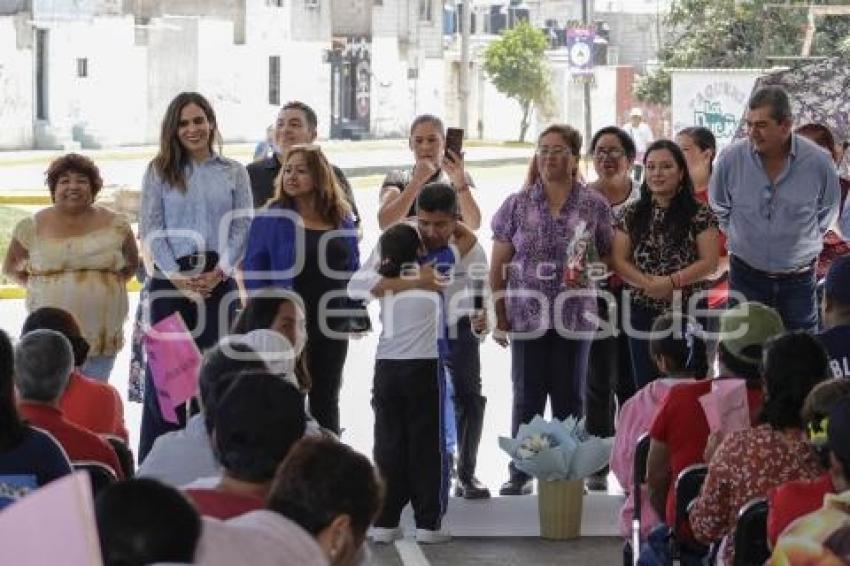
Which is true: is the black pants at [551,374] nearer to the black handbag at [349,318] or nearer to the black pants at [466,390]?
the black pants at [466,390]

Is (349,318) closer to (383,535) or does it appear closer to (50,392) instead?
(383,535)

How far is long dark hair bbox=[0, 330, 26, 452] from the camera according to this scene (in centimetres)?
513

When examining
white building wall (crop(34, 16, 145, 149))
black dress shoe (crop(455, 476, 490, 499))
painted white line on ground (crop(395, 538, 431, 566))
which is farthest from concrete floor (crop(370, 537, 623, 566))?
white building wall (crop(34, 16, 145, 149))

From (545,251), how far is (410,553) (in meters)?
1.74

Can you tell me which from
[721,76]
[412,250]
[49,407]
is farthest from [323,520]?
[721,76]

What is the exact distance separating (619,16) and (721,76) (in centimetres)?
4014

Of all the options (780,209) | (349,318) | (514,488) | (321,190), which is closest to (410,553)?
(514,488)

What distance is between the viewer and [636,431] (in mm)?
7359

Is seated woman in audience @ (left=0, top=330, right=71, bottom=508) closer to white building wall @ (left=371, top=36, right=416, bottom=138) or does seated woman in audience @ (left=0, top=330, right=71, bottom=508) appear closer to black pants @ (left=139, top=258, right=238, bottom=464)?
black pants @ (left=139, top=258, right=238, bottom=464)

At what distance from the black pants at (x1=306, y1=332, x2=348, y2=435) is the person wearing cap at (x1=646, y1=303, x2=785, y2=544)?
2.75m

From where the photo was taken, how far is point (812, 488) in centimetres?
504

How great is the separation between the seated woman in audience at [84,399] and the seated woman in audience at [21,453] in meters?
1.57

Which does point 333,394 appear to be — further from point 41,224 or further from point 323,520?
point 323,520

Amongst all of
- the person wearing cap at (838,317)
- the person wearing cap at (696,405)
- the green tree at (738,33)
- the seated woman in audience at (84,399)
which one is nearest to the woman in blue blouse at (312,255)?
the seated woman in audience at (84,399)
